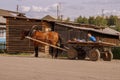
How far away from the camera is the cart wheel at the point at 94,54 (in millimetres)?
24984

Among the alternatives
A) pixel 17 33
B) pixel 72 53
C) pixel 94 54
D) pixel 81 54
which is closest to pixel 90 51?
pixel 94 54

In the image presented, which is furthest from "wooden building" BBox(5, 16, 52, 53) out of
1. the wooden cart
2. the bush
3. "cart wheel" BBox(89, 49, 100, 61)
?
"cart wheel" BBox(89, 49, 100, 61)

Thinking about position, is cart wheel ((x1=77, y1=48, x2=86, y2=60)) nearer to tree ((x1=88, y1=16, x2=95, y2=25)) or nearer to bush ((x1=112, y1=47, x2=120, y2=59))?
bush ((x1=112, y1=47, x2=120, y2=59))

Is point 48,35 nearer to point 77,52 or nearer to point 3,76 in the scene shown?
point 77,52

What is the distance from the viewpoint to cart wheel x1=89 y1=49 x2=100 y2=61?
2498cm

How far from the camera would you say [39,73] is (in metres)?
16.1

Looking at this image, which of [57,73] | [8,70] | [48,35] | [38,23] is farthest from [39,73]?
[38,23]

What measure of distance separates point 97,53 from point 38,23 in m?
11.9

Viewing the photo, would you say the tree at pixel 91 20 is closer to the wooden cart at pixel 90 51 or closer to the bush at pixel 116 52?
the bush at pixel 116 52

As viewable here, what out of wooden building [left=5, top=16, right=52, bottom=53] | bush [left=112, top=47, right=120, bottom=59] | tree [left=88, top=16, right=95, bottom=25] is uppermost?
tree [left=88, top=16, right=95, bottom=25]

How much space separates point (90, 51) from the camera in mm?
25453

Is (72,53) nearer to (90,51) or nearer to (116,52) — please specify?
(90,51)

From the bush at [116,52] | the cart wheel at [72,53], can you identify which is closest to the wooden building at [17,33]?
the bush at [116,52]

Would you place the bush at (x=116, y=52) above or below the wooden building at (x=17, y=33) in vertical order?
below
